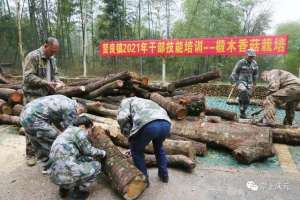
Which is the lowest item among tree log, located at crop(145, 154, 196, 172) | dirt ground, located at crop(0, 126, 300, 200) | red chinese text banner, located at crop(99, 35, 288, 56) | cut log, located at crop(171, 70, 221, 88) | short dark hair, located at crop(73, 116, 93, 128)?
dirt ground, located at crop(0, 126, 300, 200)

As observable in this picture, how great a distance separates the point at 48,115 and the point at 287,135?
167 inches

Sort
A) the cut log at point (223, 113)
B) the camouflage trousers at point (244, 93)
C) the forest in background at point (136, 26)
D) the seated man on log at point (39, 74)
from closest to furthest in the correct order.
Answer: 1. the seated man on log at point (39, 74)
2. the cut log at point (223, 113)
3. the camouflage trousers at point (244, 93)
4. the forest in background at point (136, 26)

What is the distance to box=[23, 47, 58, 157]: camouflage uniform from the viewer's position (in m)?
4.31

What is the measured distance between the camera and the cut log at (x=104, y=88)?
6.70 metres

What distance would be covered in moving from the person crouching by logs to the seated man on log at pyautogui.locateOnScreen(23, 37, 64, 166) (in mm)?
1630

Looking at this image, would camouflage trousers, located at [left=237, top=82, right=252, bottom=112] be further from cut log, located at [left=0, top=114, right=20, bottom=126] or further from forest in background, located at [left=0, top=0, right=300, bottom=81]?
forest in background, located at [left=0, top=0, right=300, bottom=81]

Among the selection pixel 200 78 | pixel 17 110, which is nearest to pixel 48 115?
pixel 17 110

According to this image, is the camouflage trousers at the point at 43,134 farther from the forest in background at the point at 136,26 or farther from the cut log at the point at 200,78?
the forest in background at the point at 136,26

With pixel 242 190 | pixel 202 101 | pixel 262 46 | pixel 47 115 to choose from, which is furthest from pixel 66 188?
pixel 262 46

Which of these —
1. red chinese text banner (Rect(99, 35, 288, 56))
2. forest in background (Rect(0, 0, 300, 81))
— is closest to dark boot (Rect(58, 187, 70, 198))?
red chinese text banner (Rect(99, 35, 288, 56))

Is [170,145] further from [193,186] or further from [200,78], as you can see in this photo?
[200,78]

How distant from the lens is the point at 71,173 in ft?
10.3

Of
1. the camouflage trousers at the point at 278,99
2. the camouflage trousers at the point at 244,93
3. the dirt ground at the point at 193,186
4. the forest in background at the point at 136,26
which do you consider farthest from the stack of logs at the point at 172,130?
the forest in background at the point at 136,26

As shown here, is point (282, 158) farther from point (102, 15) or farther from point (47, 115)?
point (102, 15)
